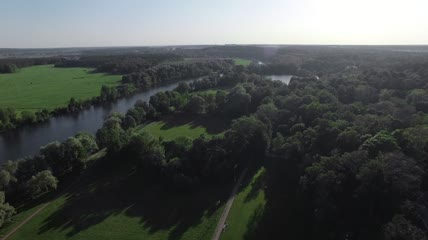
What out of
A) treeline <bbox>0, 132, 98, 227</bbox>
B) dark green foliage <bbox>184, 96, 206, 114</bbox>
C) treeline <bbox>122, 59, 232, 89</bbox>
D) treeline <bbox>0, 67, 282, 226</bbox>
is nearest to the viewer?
treeline <bbox>0, 132, 98, 227</bbox>

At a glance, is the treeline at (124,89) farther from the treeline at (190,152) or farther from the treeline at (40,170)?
the treeline at (40,170)

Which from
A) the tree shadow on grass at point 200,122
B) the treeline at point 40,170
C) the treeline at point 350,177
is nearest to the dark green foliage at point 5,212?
the treeline at point 40,170

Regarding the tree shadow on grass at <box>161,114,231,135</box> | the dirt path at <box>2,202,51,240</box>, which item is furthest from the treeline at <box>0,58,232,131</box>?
the dirt path at <box>2,202,51,240</box>

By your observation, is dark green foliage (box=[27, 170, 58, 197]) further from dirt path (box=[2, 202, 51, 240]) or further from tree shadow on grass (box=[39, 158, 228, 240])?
tree shadow on grass (box=[39, 158, 228, 240])

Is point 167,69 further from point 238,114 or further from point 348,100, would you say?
point 348,100

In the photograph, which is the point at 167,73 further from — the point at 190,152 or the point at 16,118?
the point at 190,152

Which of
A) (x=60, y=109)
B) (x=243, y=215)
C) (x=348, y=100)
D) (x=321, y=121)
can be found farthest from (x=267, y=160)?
(x=60, y=109)
